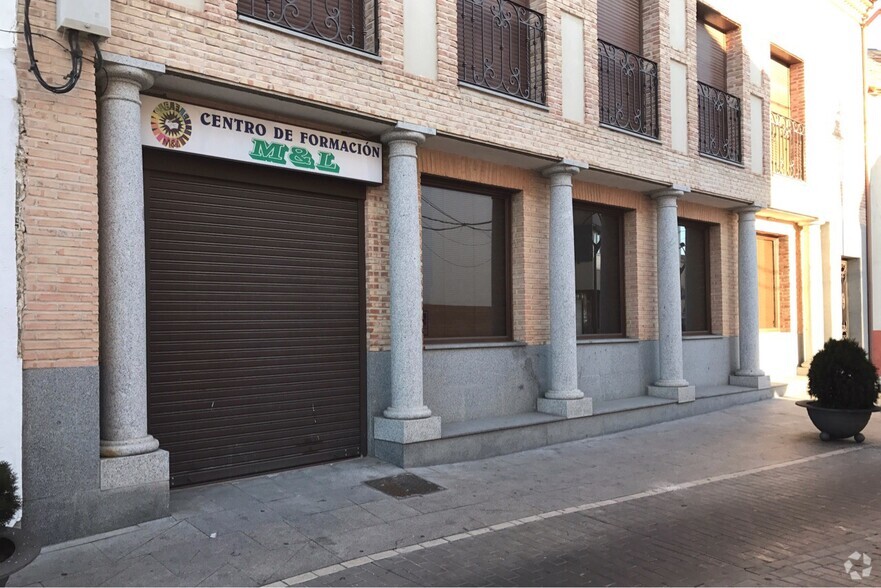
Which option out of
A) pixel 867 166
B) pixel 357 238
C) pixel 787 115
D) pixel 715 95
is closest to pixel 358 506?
pixel 357 238

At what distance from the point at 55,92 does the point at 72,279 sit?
1.49 metres

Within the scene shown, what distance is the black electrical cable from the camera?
5461 millimetres

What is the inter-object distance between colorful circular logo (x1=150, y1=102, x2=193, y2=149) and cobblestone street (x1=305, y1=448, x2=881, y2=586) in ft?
14.1

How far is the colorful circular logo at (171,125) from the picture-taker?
6.68 metres

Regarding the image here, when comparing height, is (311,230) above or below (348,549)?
above

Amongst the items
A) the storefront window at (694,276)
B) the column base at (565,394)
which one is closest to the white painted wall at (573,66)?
the column base at (565,394)

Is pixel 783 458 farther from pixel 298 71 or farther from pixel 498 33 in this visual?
pixel 298 71

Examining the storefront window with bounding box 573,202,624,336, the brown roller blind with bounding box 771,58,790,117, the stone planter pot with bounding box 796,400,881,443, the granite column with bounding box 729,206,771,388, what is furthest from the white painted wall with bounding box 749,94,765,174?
the stone planter pot with bounding box 796,400,881,443

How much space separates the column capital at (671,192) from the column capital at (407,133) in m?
5.35

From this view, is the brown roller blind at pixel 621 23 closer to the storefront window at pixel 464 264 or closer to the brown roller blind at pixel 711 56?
the brown roller blind at pixel 711 56

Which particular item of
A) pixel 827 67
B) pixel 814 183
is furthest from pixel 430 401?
pixel 827 67

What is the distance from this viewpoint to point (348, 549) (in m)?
5.59

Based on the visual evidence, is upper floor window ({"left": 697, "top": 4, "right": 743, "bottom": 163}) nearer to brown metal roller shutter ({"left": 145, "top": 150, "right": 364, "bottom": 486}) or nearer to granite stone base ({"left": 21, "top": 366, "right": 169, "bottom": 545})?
brown metal roller shutter ({"left": 145, "top": 150, "right": 364, "bottom": 486})

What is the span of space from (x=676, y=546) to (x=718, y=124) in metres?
10.1
